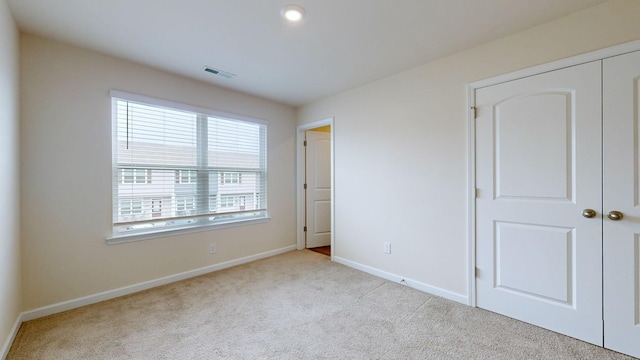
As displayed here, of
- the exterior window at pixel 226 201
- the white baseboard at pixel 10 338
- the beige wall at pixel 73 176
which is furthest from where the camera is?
the exterior window at pixel 226 201

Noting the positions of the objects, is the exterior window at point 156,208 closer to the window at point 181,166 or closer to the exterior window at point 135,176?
the window at point 181,166

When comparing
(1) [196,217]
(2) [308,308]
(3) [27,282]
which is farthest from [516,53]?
(3) [27,282]

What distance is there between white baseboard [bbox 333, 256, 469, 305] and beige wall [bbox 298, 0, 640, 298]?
4cm

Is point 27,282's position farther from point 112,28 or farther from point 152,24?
point 152,24

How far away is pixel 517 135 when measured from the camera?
2.16 m

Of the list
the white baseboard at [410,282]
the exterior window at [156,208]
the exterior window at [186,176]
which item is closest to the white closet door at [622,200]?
the white baseboard at [410,282]

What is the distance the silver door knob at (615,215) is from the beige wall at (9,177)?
4116mm

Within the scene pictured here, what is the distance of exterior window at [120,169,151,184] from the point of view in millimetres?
2688

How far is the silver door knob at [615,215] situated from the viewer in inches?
68.9

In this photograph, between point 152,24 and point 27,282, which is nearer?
point 152,24

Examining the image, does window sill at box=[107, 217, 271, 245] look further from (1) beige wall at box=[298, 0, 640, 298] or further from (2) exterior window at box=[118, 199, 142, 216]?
(1) beige wall at box=[298, 0, 640, 298]

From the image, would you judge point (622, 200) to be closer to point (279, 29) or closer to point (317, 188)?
point (279, 29)

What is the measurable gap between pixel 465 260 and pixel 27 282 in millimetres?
3889

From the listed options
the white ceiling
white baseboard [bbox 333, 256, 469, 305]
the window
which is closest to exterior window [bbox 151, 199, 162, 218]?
the window
